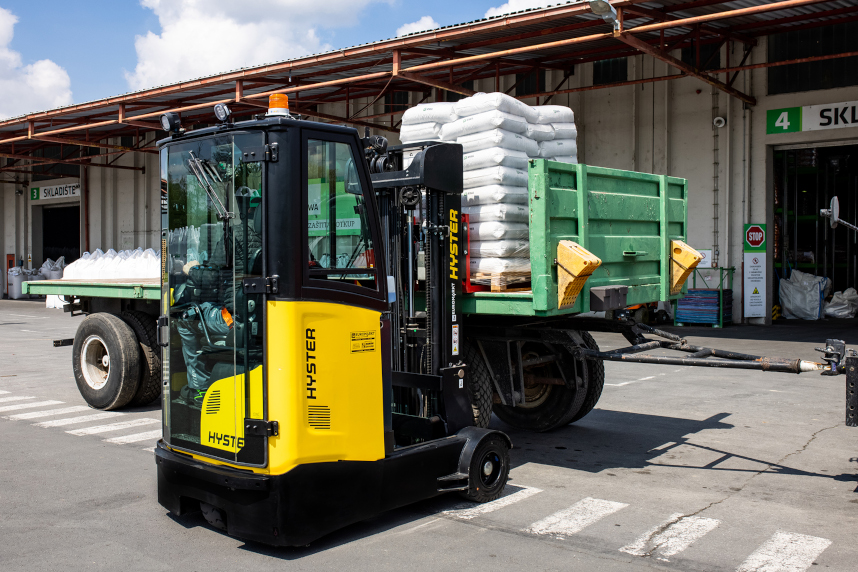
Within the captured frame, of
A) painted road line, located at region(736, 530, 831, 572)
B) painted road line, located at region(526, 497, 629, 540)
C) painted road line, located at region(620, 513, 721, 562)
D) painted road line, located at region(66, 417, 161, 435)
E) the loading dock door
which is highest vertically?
the loading dock door

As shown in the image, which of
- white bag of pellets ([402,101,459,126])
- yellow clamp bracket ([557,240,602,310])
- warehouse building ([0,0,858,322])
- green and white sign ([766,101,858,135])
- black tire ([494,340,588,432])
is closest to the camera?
yellow clamp bracket ([557,240,602,310])

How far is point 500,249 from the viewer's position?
5766 mm

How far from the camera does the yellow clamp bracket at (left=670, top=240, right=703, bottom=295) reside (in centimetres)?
682

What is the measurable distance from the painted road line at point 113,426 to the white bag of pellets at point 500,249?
169 inches

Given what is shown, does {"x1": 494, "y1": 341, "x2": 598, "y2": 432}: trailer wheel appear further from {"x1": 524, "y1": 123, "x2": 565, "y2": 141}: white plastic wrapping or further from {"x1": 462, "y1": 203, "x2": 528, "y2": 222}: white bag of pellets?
{"x1": 524, "y1": 123, "x2": 565, "y2": 141}: white plastic wrapping

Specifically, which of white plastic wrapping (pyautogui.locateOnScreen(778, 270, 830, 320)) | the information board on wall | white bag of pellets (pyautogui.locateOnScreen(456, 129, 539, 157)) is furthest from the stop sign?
white bag of pellets (pyautogui.locateOnScreen(456, 129, 539, 157))

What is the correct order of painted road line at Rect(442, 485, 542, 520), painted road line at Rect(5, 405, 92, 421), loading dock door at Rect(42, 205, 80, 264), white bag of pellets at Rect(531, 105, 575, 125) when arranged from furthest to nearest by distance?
loading dock door at Rect(42, 205, 80, 264) → painted road line at Rect(5, 405, 92, 421) → white bag of pellets at Rect(531, 105, 575, 125) → painted road line at Rect(442, 485, 542, 520)

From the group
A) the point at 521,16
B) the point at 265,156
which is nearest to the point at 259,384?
the point at 265,156

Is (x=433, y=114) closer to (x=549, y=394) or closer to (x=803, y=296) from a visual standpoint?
(x=549, y=394)

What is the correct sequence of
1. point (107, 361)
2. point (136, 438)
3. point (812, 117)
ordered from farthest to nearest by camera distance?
point (812, 117) → point (107, 361) → point (136, 438)

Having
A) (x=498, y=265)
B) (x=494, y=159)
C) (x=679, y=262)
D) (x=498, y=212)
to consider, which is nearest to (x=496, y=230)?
(x=498, y=212)

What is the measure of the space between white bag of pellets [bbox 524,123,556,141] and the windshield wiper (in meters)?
2.75

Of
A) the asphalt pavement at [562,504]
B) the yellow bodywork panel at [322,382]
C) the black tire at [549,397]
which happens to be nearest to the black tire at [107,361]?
the asphalt pavement at [562,504]

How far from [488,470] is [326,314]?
1885mm
